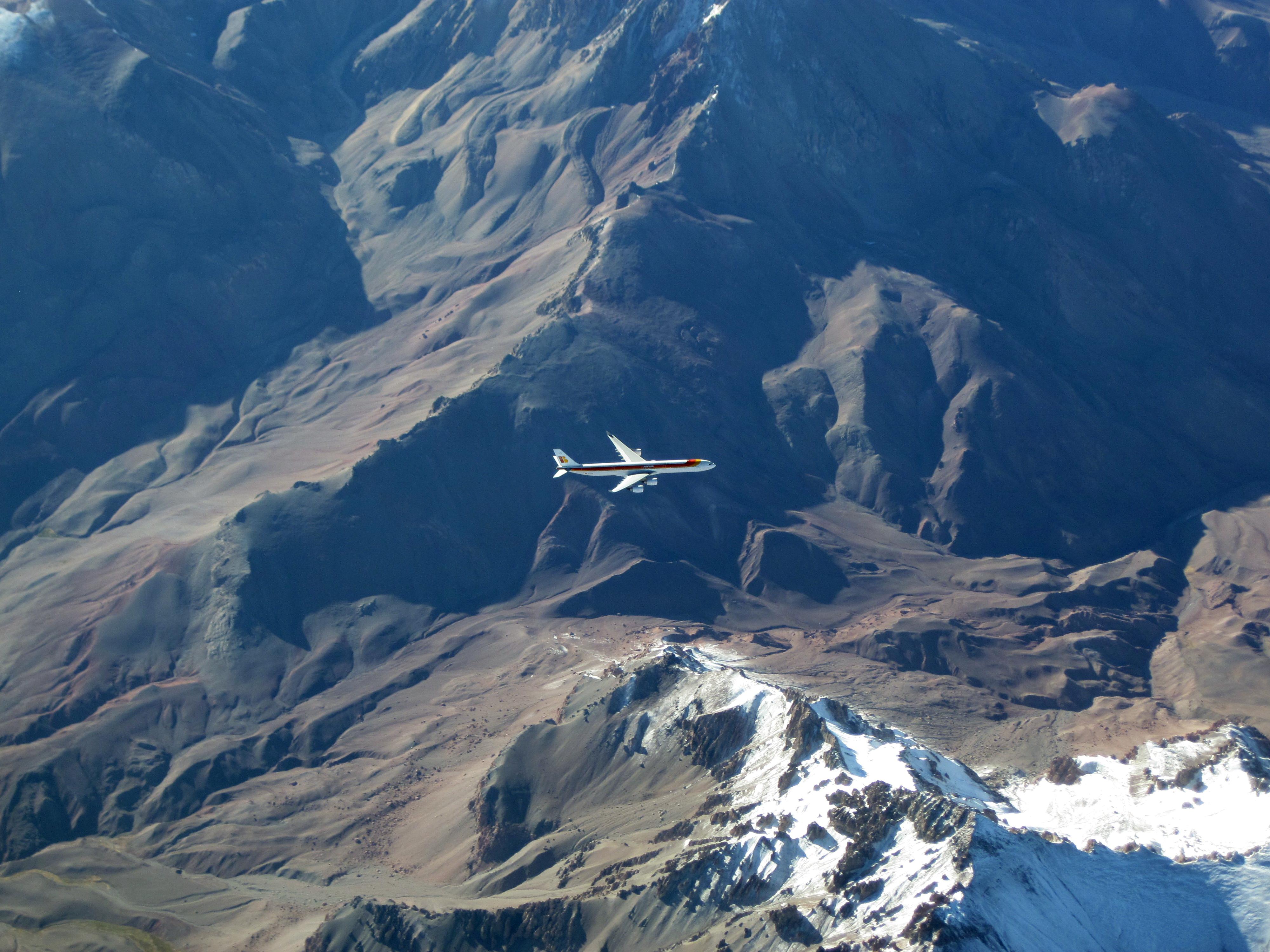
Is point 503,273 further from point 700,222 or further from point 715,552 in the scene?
point 715,552

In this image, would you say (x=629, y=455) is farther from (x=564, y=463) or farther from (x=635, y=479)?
(x=564, y=463)

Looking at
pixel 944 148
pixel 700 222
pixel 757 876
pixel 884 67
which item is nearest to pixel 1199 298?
pixel 944 148

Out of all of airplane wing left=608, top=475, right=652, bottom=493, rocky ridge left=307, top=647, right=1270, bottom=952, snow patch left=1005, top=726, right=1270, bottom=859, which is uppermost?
airplane wing left=608, top=475, right=652, bottom=493

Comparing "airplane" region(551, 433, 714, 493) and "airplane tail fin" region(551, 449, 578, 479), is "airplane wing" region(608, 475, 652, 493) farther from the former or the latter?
"airplane tail fin" region(551, 449, 578, 479)

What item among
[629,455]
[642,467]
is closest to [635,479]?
[642,467]

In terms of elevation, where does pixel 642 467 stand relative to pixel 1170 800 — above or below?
above

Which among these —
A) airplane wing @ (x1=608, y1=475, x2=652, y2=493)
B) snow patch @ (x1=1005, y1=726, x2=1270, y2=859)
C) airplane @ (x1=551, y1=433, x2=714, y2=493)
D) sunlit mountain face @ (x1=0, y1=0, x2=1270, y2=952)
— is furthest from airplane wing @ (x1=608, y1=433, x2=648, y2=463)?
snow patch @ (x1=1005, y1=726, x2=1270, y2=859)

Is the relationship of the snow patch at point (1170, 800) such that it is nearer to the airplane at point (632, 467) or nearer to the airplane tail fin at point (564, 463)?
the airplane at point (632, 467)

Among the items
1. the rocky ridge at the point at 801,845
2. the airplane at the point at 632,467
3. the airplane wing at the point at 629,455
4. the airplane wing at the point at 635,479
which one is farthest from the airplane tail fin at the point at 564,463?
the rocky ridge at the point at 801,845

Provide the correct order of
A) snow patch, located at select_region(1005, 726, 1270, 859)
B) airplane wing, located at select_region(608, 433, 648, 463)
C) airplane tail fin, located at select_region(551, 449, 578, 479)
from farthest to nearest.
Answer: airplane tail fin, located at select_region(551, 449, 578, 479), airplane wing, located at select_region(608, 433, 648, 463), snow patch, located at select_region(1005, 726, 1270, 859)
